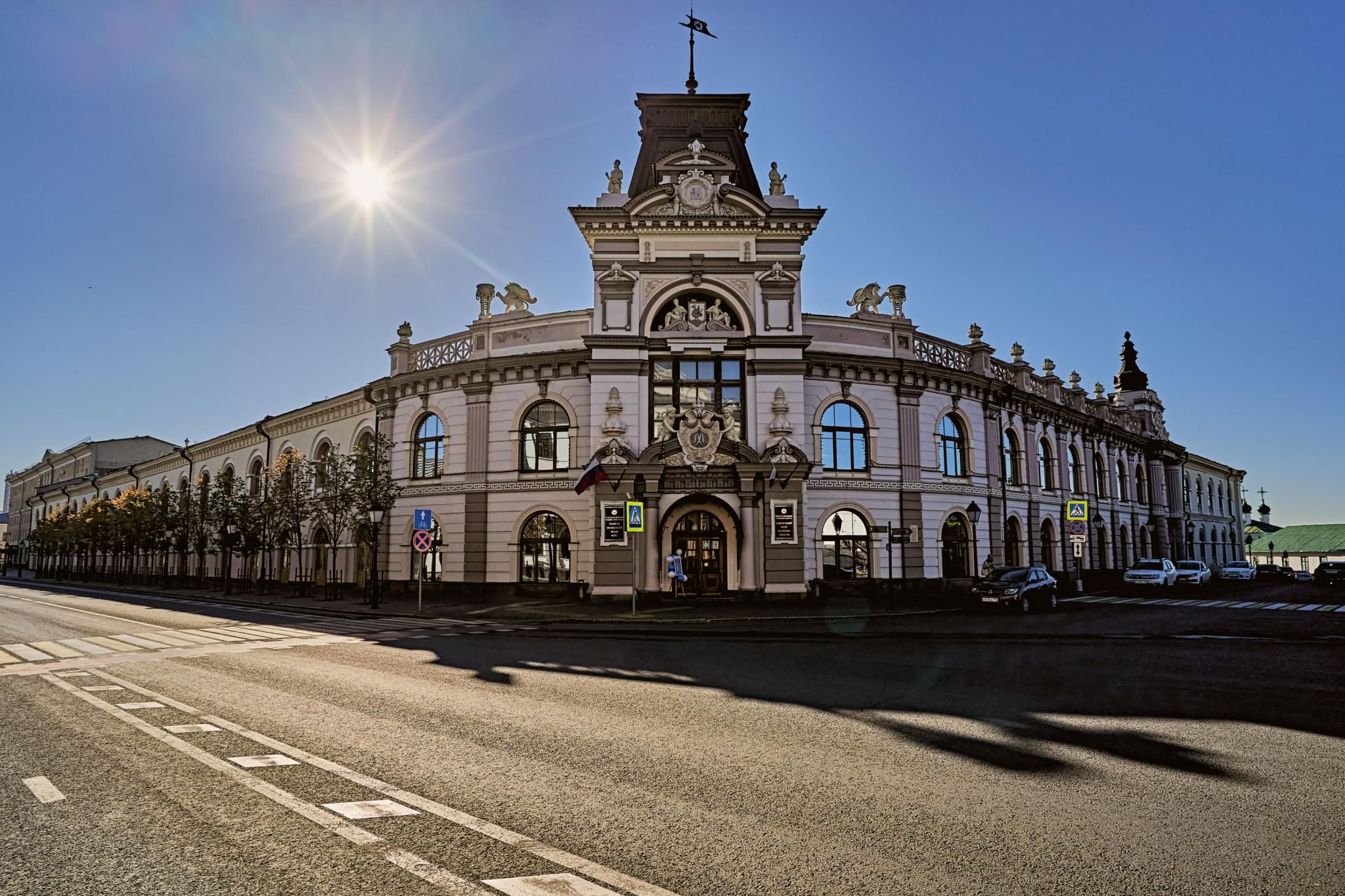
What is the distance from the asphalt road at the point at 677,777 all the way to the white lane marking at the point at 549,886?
0.6 inches

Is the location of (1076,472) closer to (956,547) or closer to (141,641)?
(956,547)

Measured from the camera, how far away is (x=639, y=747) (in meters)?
7.21

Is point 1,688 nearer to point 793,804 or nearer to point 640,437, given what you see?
point 793,804

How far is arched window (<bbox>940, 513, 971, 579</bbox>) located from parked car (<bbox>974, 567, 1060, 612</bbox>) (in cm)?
442

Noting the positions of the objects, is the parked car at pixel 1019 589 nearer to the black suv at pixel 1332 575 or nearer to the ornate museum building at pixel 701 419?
the ornate museum building at pixel 701 419

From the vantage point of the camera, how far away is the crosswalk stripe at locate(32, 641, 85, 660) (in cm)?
1400

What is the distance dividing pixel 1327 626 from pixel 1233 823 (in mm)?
19506

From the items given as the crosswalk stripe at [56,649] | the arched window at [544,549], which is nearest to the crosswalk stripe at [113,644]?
the crosswalk stripe at [56,649]

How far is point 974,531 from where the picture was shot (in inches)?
1278

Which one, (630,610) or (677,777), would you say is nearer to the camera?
(677,777)

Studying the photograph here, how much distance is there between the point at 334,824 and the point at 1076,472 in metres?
44.5

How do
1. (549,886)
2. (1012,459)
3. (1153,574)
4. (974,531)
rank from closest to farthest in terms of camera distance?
(549,886), (974,531), (1153,574), (1012,459)

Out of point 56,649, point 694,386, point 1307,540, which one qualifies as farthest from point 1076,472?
point 1307,540

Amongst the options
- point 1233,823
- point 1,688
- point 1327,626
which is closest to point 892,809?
point 1233,823
